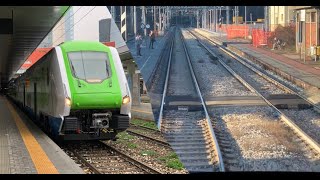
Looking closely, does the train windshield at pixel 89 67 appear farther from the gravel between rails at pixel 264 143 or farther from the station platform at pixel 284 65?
the gravel between rails at pixel 264 143

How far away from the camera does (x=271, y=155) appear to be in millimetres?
3078

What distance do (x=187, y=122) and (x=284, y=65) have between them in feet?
2.39

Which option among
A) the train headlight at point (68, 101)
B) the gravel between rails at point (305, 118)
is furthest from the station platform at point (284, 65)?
the train headlight at point (68, 101)

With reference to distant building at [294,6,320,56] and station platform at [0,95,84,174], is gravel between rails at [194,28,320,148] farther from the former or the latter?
station platform at [0,95,84,174]

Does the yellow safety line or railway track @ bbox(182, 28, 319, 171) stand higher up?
railway track @ bbox(182, 28, 319, 171)

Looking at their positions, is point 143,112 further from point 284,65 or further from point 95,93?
point 95,93

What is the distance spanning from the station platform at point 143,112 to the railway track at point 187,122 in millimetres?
119

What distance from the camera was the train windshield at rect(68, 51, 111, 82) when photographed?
699 cm

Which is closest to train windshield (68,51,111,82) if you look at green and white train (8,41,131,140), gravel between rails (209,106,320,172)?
green and white train (8,41,131,140)

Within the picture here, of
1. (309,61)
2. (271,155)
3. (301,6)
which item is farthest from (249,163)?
(301,6)

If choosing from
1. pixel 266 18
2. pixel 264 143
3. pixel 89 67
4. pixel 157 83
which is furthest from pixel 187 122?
pixel 89 67

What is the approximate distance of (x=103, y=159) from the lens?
23.7 feet

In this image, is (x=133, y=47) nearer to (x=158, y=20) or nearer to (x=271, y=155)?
(x=158, y=20)

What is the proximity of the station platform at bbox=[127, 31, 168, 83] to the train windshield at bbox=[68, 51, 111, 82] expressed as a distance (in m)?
3.23
